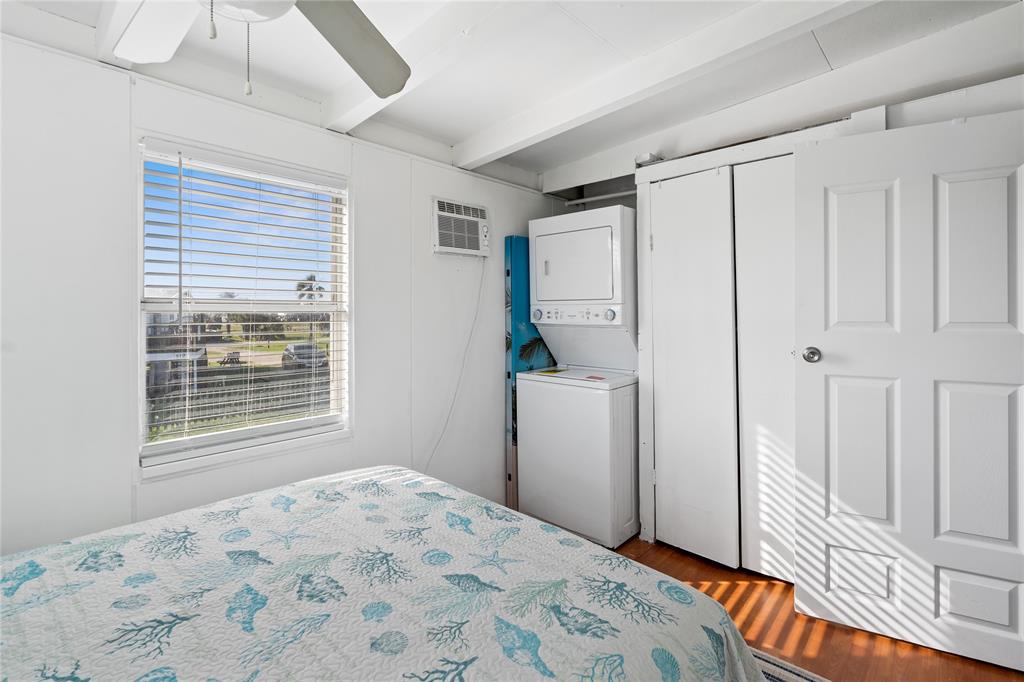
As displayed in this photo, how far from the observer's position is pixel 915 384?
6.31 feet

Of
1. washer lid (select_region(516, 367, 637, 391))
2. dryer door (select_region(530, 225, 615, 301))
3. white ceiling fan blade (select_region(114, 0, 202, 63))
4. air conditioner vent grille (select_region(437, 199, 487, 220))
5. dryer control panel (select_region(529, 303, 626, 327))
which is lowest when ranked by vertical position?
washer lid (select_region(516, 367, 637, 391))

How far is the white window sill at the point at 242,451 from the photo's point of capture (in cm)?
201

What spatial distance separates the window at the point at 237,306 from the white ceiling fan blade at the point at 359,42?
50.2 inches

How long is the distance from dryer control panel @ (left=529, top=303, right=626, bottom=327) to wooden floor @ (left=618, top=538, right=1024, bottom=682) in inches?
56.3

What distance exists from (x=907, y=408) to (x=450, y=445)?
7.50 feet

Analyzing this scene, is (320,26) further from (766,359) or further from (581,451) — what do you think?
(581,451)

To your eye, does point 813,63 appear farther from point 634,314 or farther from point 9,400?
point 9,400

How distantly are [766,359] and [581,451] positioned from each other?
1140 mm

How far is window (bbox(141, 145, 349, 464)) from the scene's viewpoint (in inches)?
79.4

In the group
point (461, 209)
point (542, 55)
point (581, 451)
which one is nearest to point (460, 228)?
point (461, 209)

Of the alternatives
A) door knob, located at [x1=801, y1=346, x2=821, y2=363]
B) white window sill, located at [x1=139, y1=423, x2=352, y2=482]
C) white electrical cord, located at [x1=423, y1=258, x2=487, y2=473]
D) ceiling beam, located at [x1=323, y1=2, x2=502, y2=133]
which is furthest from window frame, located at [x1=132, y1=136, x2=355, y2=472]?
door knob, located at [x1=801, y1=346, x2=821, y2=363]

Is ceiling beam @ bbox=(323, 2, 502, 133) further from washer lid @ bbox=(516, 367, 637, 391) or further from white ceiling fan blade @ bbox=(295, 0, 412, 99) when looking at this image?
washer lid @ bbox=(516, 367, 637, 391)

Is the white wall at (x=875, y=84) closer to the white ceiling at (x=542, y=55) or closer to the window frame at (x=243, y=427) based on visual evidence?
the white ceiling at (x=542, y=55)

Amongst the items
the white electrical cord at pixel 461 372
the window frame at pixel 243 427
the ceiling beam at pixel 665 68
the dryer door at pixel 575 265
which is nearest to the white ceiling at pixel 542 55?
the ceiling beam at pixel 665 68
